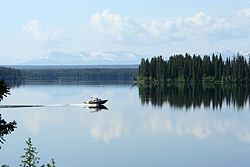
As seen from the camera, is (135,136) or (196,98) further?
(196,98)

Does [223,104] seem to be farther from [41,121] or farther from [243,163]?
[243,163]

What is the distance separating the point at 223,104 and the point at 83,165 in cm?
3794

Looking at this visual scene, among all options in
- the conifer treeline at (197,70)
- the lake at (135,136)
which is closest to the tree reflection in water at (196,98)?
the lake at (135,136)

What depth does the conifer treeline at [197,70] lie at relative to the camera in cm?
13200

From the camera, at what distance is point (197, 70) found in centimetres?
13800

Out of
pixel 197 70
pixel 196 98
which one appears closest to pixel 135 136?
pixel 196 98

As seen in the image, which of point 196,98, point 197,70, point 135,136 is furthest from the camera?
point 197,70

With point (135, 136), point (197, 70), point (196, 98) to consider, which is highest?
point (197, 70)

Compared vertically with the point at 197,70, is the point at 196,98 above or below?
below

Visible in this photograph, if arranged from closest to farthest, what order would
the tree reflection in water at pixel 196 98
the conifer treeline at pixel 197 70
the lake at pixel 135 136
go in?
1. the lake at pixel 135 136
2. the tree reflection in water at pixel 196 98
3. the conifer treeline at pixel 197 70

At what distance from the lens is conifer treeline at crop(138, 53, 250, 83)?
132 meters

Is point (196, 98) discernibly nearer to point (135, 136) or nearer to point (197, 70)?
point (135, 136)

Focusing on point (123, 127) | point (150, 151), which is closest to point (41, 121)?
point (123, 127)

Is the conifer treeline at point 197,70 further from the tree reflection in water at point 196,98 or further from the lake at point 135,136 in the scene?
the lake at point 135,136
